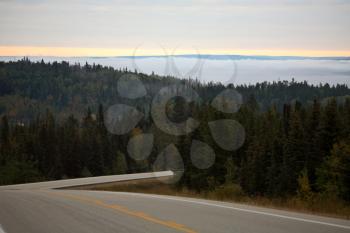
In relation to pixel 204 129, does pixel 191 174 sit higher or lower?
lower

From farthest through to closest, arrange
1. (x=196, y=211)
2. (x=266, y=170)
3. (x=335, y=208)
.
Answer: (x=266, y=170) → (x=335, y=208) → (x=196, y=211)

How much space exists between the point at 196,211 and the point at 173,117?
329 feet

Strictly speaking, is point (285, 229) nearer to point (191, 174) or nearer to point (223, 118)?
point (191, 174)

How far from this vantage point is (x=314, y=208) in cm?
1473

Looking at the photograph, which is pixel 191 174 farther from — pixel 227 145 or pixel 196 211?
pixel 196 211

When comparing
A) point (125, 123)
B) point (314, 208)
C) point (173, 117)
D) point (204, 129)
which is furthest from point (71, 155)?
point (314, 208)

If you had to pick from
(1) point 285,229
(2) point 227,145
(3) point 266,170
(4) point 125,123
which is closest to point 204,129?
(2) point 227,145

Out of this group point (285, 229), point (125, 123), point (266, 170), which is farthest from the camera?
point (125, 123)

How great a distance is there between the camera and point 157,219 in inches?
458

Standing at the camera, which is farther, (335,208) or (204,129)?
(204,129)

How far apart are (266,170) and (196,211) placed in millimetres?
51055

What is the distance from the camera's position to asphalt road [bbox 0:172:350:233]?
10.2 meters

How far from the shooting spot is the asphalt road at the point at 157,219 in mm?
10195

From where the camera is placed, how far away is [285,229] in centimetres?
997
